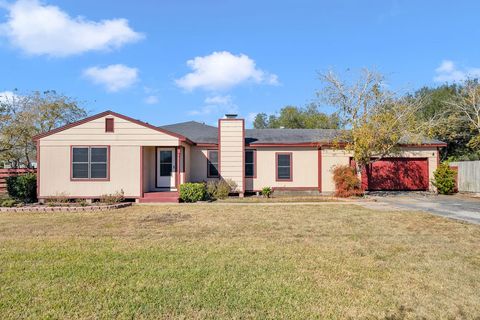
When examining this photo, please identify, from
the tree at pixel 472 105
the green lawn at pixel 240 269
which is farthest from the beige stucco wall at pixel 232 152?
the tree at pixel 472 105

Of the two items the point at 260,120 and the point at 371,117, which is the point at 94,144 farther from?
the point at 260,120

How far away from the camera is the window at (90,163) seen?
1440cm

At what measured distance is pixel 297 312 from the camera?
3.62 m

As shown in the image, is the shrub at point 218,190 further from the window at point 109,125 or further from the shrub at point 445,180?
the shrub at point 445,180

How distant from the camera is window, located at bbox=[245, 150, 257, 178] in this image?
17.4 meters

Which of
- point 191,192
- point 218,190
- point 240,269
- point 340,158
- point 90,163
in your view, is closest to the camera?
point 240,269

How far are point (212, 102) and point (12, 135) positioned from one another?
1487 cm

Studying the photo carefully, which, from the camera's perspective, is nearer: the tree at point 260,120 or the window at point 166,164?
the window at point 166,164

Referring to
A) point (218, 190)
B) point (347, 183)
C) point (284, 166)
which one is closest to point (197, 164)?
point (218, 190)

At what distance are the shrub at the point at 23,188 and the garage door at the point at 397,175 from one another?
642 inches

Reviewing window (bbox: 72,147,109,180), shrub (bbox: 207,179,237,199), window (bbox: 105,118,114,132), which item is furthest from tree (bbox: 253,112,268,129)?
window (bbox: 72,147,109,180)

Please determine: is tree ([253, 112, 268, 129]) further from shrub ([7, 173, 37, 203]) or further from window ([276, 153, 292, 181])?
shrub ([7, 173, 37, 203])

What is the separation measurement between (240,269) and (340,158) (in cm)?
1399

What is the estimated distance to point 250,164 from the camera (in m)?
17.5
